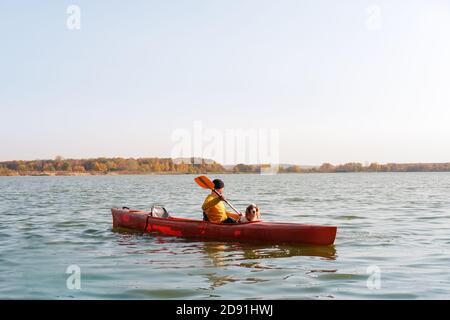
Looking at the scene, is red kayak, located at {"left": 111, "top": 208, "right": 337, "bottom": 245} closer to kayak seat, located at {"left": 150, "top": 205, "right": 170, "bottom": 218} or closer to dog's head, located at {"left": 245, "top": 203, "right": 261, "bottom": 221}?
kayak seat, located at {"left": 150, "top": 205, "right": 170, "bottom": 218}

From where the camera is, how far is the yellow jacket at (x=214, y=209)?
1182 cm

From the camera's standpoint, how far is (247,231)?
37.3ft

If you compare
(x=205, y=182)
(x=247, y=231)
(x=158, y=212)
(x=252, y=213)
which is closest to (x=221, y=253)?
(x=247, y=231)

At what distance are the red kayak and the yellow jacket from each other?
0.60ft

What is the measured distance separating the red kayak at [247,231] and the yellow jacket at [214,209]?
0.18 m

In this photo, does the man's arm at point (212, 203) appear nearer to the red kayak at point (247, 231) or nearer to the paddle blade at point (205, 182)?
the red kayak at point (247, 231)

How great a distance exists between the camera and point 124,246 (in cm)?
1167

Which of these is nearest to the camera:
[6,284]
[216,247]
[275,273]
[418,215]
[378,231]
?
[6,284]

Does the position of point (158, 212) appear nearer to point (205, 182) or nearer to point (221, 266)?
point (205, 182)

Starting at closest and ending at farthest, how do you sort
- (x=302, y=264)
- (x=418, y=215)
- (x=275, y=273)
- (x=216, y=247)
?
(x=275, y=273), (x=302, y=264), (x=216, y=247), (x=418, y=215)

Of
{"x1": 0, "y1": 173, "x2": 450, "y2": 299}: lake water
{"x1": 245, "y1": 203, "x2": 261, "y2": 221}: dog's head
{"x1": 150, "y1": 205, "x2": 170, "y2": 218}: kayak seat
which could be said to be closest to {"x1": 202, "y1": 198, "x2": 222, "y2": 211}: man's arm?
{"x1": 245, "y1": 203, "x2": 261, "y2": 221}: dog's head
